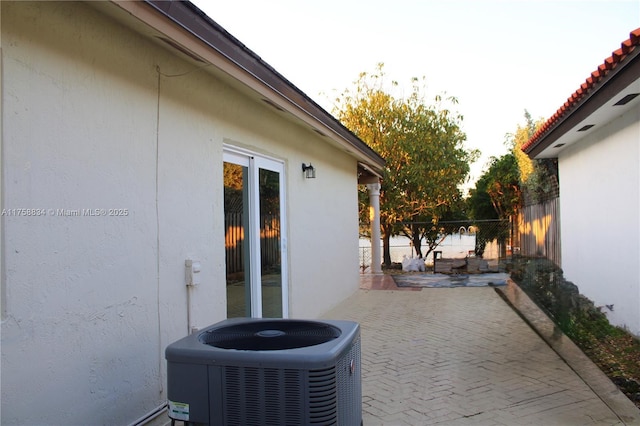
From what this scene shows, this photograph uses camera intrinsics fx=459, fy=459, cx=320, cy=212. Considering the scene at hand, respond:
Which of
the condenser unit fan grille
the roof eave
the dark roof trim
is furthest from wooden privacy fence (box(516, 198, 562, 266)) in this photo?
the condenser unit fan grille

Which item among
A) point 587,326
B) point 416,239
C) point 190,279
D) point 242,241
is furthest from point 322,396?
point 416,239

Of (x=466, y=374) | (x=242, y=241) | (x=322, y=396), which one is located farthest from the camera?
(x=242, y=241)

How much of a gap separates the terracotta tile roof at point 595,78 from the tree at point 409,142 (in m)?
8.55

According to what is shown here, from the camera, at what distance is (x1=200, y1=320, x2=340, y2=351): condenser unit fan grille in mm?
2631

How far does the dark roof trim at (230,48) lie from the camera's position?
3.01 meters

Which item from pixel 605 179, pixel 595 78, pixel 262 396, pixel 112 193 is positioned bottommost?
pixel 262 396

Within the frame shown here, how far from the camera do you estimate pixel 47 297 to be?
8.56 feet

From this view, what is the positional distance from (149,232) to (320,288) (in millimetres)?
4968

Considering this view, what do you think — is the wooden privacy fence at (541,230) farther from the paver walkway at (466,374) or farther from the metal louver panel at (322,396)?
the metal louver panel at (322,396)

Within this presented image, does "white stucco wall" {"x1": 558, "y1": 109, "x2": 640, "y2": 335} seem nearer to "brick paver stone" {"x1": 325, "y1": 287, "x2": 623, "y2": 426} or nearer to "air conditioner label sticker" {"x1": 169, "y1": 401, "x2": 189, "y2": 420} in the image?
"brick paver stone" {"x1": 325, "y1": 287, "x2": 623, "y2": 426}

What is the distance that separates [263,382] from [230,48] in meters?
2.70

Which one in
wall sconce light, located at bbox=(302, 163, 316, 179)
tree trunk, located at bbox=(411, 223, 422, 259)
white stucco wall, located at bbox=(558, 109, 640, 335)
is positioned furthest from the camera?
tree trunk, located at bbox=(411, 223, 422, 259)

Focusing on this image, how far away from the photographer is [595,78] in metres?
5.25

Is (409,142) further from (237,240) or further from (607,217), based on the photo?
(237,240)
